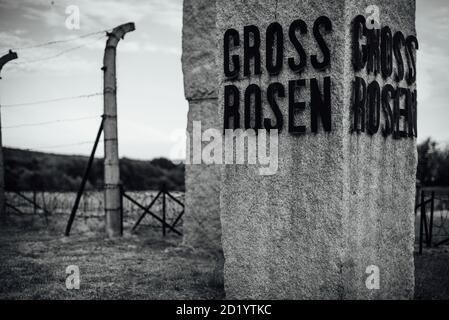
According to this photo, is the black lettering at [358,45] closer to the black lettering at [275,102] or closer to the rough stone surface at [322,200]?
the rough stone surface at [322,200]

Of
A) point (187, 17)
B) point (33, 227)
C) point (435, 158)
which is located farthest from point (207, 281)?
point (435, 158)

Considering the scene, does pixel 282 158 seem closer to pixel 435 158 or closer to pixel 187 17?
pixel 187 17

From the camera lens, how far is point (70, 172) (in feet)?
80.8

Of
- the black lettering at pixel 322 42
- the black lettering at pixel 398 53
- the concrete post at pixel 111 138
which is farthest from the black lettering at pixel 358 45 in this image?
the concrete post at pixel 111 138

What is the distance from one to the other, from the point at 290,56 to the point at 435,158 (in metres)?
19.4

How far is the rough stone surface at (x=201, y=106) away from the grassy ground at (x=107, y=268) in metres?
0.40

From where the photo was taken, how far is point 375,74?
390 cm

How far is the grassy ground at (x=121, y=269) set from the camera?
16.5ft

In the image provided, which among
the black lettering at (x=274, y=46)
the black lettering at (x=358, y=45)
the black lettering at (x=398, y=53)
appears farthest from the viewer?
the black lettering at (x=398, y=53)

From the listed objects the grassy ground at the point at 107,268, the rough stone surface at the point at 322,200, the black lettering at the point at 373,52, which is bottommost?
the grassy ground at the point at 107,268

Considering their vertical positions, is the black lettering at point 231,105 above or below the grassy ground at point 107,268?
above

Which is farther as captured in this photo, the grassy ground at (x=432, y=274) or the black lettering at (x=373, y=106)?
the grassy ground at (x=432, y=274)

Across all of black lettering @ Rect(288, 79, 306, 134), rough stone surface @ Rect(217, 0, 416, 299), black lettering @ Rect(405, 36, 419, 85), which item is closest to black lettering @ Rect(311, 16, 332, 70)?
rough stone surface @ Rect(217, 0, 416, 299)

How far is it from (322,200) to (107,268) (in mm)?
3655
